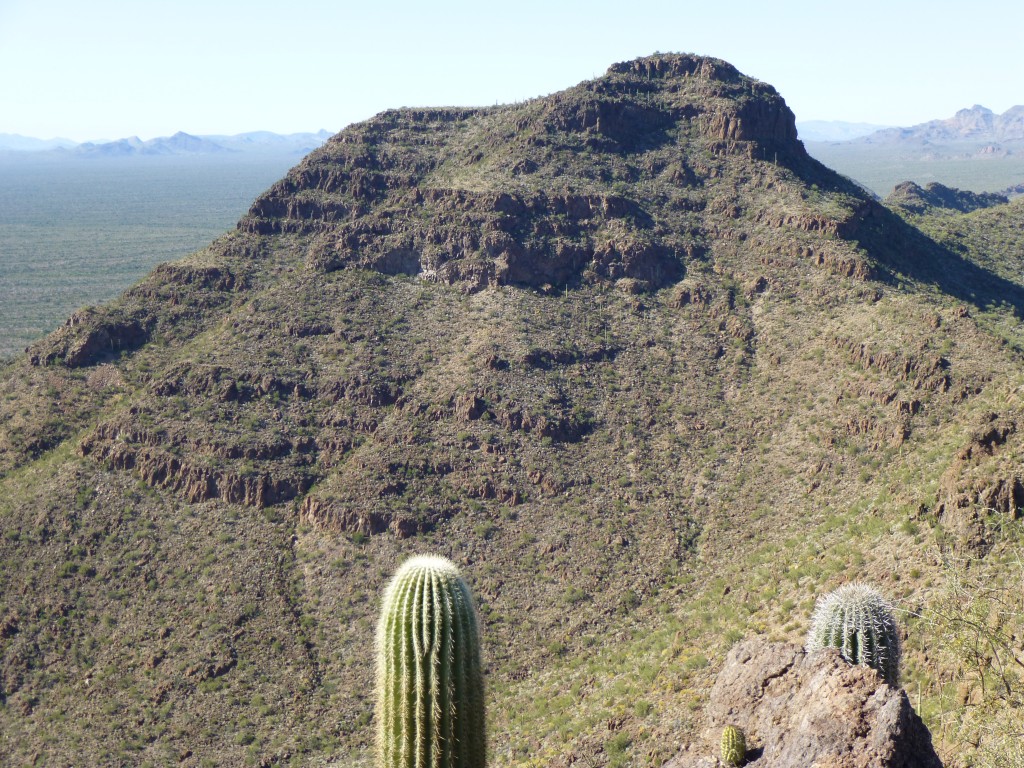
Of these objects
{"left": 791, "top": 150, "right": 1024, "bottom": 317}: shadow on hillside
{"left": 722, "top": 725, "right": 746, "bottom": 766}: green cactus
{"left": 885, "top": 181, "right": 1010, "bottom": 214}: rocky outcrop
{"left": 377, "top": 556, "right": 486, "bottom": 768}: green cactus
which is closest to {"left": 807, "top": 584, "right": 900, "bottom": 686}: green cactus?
{"left": 722, "top": 725, "right": 746, "bottom": 766}: green cactus

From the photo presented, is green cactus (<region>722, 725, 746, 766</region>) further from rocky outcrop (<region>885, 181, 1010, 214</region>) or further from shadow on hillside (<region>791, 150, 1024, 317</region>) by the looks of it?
rocky outcrop (<region>885, 181, 1010, 214</region>)

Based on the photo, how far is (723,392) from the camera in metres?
53.1

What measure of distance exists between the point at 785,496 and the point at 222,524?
27361 millimetres

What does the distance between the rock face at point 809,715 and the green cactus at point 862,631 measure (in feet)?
2.60

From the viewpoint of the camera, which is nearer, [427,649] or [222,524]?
[427,649]

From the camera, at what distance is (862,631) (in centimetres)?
1842

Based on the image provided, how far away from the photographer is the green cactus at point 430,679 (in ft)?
47.5

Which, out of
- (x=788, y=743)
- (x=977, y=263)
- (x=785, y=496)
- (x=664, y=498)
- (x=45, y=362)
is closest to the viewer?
(x=788, y=743)

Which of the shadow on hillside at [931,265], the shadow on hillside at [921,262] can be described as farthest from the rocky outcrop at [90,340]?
the shadow on hillside at [931,265]

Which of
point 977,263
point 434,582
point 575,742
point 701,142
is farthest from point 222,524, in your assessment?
point 977,263

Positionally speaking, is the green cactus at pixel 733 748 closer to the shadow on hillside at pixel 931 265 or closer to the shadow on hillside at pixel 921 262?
the shadow on hillside at pixel 921 262

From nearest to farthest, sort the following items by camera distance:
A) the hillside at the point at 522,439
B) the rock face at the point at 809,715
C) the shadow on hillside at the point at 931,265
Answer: the rock face at the point at 809,715
the hillside at the point at 522,439
the shadow on hillside at the point at 931,265

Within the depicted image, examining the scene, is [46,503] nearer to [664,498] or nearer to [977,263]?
[664,498]

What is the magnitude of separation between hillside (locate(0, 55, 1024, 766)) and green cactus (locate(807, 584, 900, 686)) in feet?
4.21
